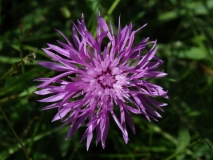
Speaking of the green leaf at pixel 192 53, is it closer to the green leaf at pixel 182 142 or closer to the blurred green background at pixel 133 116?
the blurred green background at pixel 133 116

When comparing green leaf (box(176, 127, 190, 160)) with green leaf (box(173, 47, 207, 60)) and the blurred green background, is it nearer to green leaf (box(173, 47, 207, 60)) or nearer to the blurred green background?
the blurred green background

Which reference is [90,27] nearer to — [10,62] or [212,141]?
[10,62]

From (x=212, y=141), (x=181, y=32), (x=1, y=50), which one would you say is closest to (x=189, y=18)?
(x=181, y=32)

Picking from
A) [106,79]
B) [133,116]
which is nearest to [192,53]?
[133,116]

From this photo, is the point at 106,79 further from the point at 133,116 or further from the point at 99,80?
the point at 133,116

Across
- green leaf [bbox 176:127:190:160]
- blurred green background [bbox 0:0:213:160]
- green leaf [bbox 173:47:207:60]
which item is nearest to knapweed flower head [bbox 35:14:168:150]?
blurred green background [bbox 0:0:213:160]

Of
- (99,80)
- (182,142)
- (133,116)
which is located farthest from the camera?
(133,116)

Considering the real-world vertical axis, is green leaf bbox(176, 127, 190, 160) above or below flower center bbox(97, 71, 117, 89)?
below
